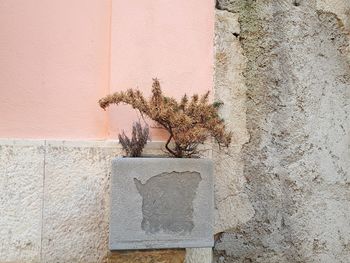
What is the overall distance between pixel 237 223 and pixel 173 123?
682 millimetres

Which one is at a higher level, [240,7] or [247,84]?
[240,7]

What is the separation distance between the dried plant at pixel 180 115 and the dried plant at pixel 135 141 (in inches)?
3.2

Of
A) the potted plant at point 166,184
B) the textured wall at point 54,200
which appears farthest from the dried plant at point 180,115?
the textured wall at point 54,200

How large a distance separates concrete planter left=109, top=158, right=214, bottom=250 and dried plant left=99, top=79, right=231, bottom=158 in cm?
10

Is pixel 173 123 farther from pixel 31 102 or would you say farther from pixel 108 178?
pixel 31 102

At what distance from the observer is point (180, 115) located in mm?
1996

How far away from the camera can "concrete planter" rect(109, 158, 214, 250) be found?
1.91 metres

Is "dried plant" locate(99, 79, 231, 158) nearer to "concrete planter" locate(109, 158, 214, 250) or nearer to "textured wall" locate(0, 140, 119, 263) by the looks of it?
"concrete planter" locate(109, 158, 214, 250)

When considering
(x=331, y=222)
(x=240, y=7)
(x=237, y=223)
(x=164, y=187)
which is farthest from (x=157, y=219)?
(x=240, y=7)

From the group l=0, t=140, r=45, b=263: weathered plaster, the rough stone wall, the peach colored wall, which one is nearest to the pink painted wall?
the peach colored wall

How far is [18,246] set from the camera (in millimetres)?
2088

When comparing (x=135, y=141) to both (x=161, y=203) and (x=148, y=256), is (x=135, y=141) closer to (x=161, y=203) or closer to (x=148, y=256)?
(x=161, y=203)

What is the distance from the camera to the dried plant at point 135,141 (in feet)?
6.76

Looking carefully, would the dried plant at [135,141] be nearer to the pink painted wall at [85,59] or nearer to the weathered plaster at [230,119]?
the pink painted wall at [85,59]
